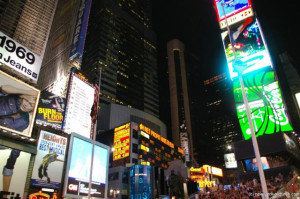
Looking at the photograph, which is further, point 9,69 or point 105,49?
point 105,49

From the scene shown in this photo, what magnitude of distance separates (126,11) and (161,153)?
4939 inches

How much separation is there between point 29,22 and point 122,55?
103831 millimetres

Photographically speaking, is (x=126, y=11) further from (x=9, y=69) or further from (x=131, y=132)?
(x=9, y=69)

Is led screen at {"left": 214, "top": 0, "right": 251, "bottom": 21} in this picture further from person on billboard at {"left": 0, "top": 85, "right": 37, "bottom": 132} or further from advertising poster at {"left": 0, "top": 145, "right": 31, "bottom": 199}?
advertising poster at {"left": 0, "top": 145, "right": 31, "bottom": 199}

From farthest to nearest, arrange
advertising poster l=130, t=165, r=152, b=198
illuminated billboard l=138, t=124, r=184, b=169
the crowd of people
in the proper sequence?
illuminated billboard l=138, t=124, r=184, b=169 < advertising poster l=130, t=165, r=152, b=198 < the crowd of people

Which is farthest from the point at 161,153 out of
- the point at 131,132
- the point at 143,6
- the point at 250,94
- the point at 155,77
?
the point at 143,6

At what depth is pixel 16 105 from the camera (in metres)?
20.4

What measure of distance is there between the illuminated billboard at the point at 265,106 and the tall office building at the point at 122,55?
316 ft

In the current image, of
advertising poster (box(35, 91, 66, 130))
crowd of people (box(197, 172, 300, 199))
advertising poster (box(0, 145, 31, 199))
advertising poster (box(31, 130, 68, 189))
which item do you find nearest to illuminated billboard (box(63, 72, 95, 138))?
advertising poster (box(35, 91, 66, 130))

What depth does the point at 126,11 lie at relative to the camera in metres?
174

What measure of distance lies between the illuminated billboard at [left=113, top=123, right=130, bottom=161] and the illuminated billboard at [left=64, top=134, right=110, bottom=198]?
4237cm

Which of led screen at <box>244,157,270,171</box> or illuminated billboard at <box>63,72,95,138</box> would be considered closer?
led screen at <box>244,157,270,171</box>

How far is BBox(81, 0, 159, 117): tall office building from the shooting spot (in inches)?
5325

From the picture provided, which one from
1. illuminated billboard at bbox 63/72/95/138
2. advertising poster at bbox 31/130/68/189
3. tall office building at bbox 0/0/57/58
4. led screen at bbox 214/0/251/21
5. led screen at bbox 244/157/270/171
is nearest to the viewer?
advertising poster at bbox 31/130/68/189
